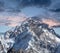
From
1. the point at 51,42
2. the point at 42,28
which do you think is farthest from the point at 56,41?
the point at 42,28

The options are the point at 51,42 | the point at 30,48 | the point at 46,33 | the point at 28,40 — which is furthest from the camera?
the point at 46,33

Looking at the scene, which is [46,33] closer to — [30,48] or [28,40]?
[28,40]

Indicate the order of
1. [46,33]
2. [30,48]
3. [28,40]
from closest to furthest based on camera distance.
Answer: [30,48] → [28,40] → [46,33]

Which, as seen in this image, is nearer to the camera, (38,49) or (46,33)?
(38,49)

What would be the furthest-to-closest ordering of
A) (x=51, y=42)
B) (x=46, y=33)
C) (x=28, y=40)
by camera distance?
(x=46, y=33) → (x=51, y=42) → (x=28, y=40)

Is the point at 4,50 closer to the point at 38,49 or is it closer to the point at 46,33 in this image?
the point at 38,49

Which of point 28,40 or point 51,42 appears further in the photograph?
point 51,42

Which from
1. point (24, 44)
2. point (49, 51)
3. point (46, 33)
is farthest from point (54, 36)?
point (24, 44)

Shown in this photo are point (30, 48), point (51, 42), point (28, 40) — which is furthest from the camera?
point (51, 42)

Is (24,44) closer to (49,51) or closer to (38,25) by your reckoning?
(49,51)
